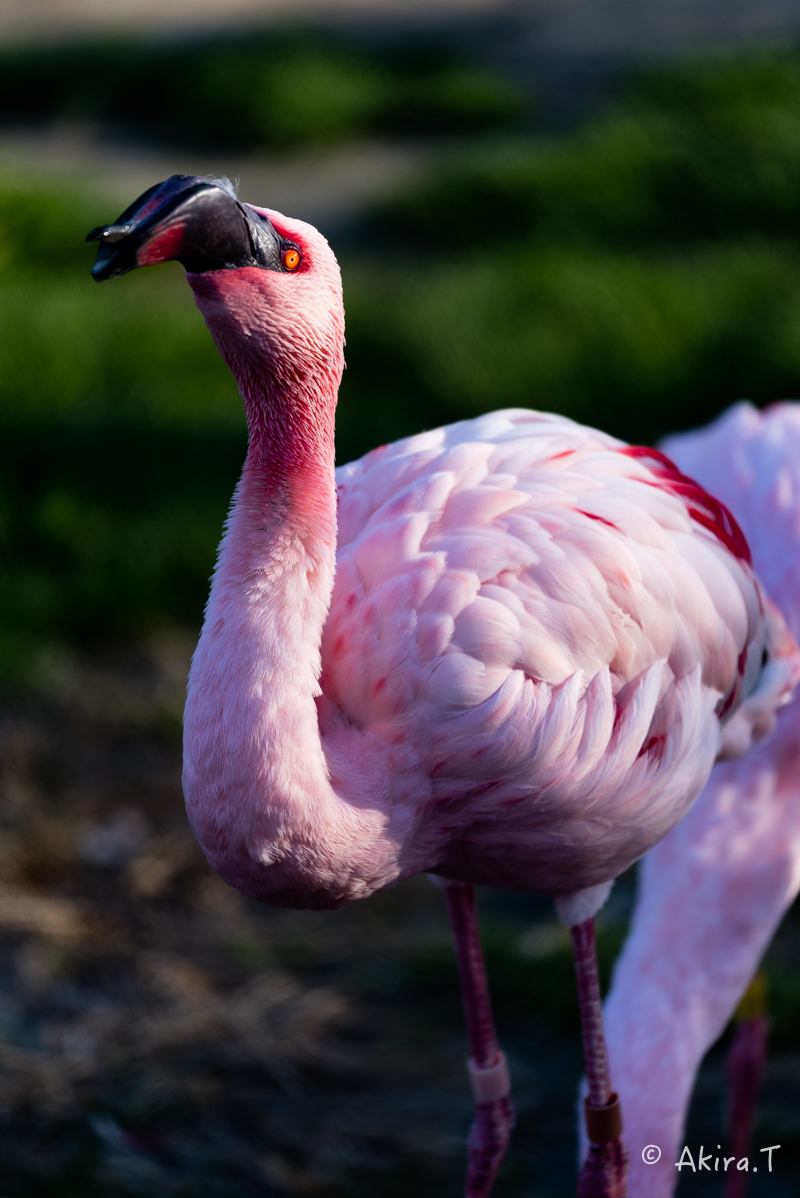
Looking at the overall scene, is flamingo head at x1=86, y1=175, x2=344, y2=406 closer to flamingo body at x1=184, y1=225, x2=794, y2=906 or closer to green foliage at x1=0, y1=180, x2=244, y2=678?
flamingo body at x1=184, y1=225, x2=794, y2=906

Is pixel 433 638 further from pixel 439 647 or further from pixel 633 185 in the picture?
pixel 633 185

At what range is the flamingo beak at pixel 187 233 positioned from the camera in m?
1.34

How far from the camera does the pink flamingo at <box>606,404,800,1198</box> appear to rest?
2193 millimetres

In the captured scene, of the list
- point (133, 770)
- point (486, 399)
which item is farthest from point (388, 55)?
point (133, 770)

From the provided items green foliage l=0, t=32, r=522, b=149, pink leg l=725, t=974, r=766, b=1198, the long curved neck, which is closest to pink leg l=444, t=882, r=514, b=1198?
pink leg l=725, t=974, r=766, b=1198

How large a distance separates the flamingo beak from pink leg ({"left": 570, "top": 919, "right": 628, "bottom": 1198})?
3.84ft

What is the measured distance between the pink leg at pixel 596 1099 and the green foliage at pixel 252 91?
5.06 metres

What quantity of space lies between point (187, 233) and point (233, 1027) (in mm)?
1934

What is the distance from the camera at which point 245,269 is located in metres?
1.46

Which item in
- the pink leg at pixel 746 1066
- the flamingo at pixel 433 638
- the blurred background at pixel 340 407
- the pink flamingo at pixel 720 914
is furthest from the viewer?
the blurred background at pixel 340 407

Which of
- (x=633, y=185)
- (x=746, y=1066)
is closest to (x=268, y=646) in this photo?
(x=746, y=1066)

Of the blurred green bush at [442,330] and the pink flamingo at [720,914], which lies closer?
the pink flamingo at [720,914]

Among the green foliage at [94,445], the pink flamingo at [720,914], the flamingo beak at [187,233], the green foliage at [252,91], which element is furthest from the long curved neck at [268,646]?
the green foliage at [252,91]

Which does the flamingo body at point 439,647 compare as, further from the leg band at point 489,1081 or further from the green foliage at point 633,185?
the green foliage at point 633,185
